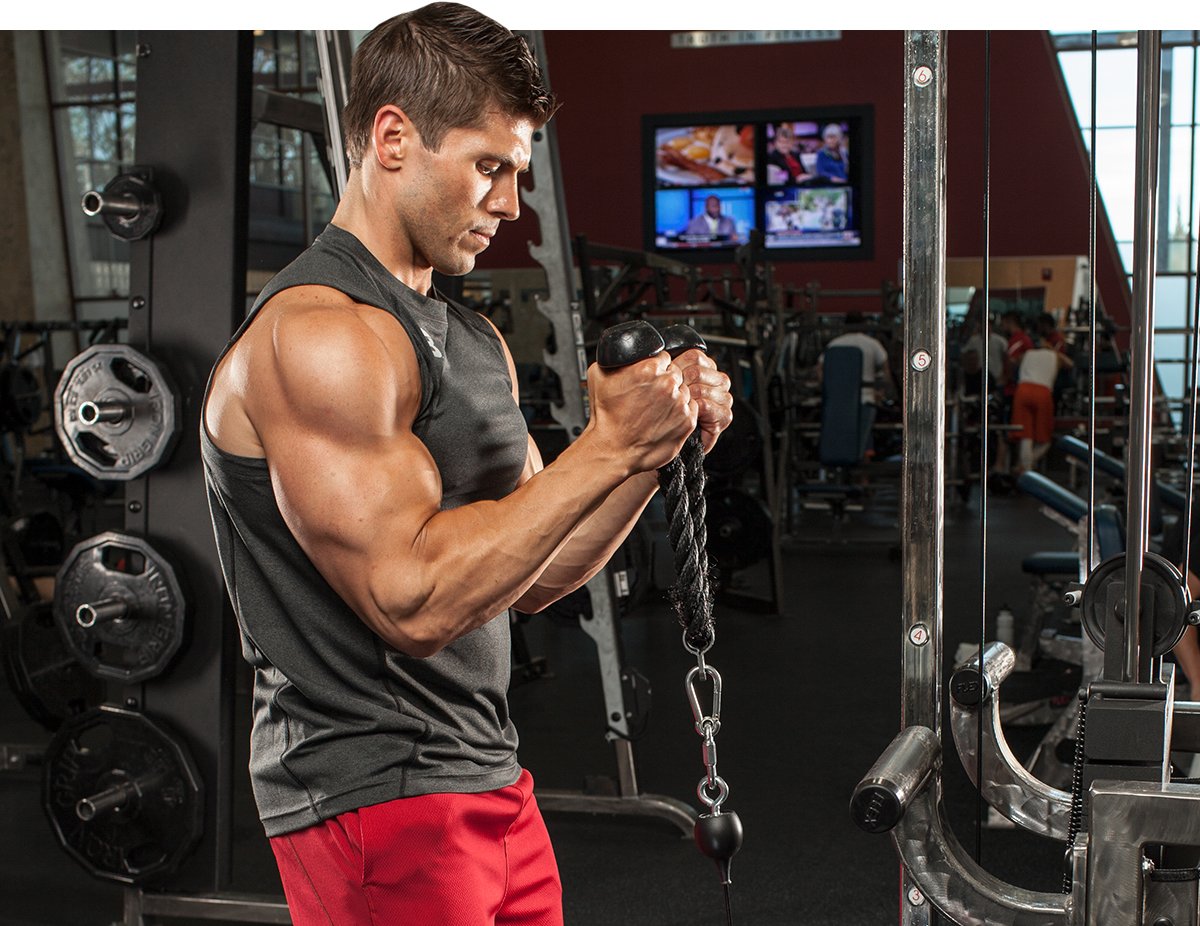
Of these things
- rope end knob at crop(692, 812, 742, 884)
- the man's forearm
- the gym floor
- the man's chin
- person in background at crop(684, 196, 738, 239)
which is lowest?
the gym floor

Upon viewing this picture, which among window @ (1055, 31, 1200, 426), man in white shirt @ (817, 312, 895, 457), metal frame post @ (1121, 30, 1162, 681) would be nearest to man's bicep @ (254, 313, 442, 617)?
metal frame post @ (1121, 30, 1162, 681)

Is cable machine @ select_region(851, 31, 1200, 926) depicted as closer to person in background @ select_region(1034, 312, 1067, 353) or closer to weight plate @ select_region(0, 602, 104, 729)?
weight plate @ select_region(0, 602, 104, 729)

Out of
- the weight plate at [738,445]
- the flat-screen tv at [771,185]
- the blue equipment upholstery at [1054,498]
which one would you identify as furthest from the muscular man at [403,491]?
the flat-screen tv at [771,185]

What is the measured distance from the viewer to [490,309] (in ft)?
26.7

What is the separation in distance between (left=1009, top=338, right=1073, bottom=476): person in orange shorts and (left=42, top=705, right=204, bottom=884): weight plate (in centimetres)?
808

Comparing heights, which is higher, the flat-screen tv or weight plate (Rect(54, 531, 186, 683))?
the flat-screen tv

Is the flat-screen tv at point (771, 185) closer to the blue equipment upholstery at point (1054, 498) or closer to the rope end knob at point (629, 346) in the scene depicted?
the blue equipment upholstery at point (1054, 498)

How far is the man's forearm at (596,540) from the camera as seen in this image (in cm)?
127

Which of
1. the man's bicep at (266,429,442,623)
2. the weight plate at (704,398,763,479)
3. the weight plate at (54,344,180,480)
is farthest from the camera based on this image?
the weight plate at (704,398,763,479)

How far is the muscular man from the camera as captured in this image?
1.00 metres

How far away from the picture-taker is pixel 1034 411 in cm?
954

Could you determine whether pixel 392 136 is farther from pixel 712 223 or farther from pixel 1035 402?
pixel 712 223

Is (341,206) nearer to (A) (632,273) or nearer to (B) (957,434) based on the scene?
(A) (632,273)

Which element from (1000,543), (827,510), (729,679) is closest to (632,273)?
(729,679)
